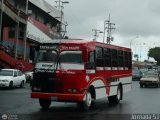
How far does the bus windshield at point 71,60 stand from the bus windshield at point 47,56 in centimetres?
29

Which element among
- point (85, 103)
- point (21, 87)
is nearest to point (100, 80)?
point (85, 103)

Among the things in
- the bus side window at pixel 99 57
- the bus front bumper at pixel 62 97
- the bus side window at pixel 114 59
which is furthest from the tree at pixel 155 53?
the bus front bumper at pixel 62 97

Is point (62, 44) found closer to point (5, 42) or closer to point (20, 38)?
point (5, 42)

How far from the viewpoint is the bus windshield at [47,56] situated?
17.8m

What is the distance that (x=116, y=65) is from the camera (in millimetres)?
22219

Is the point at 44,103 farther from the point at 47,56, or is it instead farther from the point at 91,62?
the point at 91,62

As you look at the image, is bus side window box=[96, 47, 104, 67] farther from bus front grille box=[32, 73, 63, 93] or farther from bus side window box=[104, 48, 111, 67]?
bus front grille box=[32, 73, 63, 93]

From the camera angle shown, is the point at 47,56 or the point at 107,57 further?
the point at 107,57

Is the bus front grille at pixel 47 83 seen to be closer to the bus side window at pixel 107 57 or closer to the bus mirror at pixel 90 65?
the bus mirror at pixel 90 65

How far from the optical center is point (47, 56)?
706 inches

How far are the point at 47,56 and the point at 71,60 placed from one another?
1.01 m

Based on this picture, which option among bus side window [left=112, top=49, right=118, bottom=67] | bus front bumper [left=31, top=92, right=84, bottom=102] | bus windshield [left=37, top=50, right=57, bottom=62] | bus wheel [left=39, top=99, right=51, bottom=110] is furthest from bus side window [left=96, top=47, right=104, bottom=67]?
bus wheel [left=39, top=99, right=51, bottom=110]

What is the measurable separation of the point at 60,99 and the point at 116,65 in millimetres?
5607

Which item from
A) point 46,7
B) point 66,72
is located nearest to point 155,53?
point 46,7
